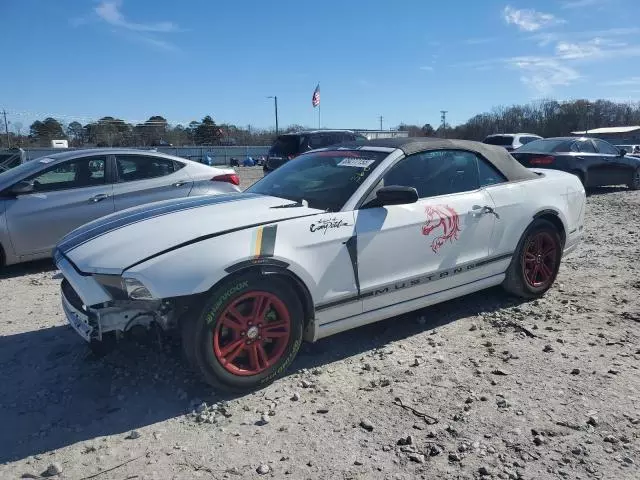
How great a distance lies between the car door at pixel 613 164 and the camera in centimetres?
1352

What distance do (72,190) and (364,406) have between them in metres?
5.11

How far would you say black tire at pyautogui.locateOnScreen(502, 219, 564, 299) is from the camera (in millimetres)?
4742

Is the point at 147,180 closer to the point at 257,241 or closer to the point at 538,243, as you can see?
the point at 257,241

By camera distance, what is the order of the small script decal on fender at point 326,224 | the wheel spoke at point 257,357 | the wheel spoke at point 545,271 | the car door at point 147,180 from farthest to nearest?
the car door at point 147,180 < the wheel spoke at point 545,271 < the small script decal on fender at point 326,224 < the wheel spoke at point 257,357

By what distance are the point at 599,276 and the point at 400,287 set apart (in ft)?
10.5

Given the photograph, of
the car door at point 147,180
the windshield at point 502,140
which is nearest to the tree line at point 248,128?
the windshield at point 502,140

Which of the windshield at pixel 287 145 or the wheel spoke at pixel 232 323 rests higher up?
the windshield at pixel 287 145

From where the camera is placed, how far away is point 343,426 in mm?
2926

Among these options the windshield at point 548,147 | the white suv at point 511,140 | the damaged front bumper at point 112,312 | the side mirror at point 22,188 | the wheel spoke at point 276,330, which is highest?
the white suv at point 511,140

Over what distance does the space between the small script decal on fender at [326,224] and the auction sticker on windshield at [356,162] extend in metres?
0.65

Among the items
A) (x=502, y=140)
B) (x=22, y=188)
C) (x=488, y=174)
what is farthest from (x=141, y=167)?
(x=502, y=140)

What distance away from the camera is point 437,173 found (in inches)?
169

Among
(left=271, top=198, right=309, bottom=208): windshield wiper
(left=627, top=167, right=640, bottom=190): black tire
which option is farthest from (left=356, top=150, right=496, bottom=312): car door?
(left=627, top=167, right=640, bottom=190): black tire

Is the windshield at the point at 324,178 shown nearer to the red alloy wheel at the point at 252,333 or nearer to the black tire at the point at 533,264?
the red alloy wheel at the point at 252,333
